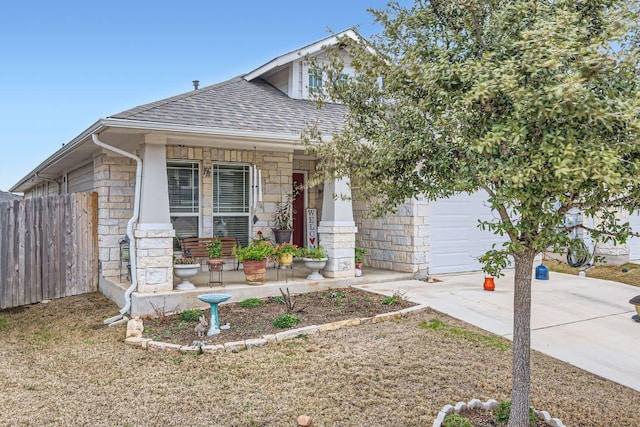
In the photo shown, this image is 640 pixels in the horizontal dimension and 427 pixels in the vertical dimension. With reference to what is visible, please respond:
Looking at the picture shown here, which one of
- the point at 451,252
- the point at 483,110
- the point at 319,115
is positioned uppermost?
the point at 319,115

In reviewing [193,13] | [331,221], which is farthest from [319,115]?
[193,13]

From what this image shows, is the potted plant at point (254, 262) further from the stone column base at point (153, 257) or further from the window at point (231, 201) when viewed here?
the window at point (231, 201)

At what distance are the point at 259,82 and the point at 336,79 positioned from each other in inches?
324

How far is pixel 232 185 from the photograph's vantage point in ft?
30.5

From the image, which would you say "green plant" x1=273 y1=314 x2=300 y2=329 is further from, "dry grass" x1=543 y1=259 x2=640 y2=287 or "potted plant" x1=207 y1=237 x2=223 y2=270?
"dry grass" x1=543 y1=259 x2=640 y2=287

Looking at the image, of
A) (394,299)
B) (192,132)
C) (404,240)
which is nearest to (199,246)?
(192,132)

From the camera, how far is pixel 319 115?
371 inches

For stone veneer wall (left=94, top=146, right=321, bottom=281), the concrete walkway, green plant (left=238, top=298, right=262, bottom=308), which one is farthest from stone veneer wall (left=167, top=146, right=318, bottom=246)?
the concrete walkway

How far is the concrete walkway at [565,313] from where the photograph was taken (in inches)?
197

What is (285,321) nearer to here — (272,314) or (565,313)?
(272,314)

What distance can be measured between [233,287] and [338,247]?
6.70 ft

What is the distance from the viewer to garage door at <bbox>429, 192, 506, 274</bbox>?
9.62 m

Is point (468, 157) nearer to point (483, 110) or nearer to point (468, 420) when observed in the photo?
point (483, 110)

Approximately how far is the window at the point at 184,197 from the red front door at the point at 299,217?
2.55 m
